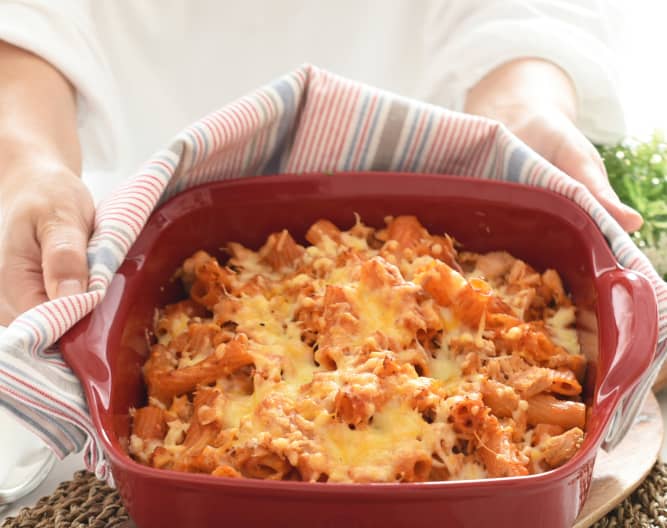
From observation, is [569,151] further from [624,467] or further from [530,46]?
[624,467]

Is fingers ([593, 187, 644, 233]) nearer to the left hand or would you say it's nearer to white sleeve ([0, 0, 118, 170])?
the left hand

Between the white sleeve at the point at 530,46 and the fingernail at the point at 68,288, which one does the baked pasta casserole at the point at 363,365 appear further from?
the white sleeve at the point at 530,46

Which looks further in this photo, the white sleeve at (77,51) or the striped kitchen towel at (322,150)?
the white sleeve at (77,51)

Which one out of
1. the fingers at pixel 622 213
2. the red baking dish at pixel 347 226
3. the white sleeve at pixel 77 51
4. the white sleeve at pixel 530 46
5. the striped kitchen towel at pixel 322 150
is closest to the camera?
the red baking dish at pixel 347 226

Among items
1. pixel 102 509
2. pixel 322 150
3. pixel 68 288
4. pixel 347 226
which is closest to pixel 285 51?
pixel 322 150

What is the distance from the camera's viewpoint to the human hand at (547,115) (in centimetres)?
152

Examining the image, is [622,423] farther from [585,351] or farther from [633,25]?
[633,25]

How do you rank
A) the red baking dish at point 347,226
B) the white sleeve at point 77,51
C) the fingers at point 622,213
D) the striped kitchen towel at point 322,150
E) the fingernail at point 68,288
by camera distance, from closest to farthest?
the red baking dish at point 347,226 → the fingernail at point 68,288 → the striped kitchen towel at point 322,150 → the fingers at point 622,213 → the white sleeve at point 77,51

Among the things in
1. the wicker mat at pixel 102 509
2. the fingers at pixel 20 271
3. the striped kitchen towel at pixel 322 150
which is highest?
the striped kitchen towel at pixel 322 150

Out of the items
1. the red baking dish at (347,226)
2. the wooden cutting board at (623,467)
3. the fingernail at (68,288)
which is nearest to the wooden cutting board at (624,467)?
the wooden cutting board at (623,467)

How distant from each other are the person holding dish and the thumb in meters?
0.03

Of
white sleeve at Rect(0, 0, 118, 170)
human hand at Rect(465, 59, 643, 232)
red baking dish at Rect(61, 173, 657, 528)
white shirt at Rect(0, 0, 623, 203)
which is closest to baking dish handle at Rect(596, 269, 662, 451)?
red baking dish at Rect(61, 173, 657, 528)

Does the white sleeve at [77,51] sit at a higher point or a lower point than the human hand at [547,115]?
lower

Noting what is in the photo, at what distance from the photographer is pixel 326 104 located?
5.22 feet
